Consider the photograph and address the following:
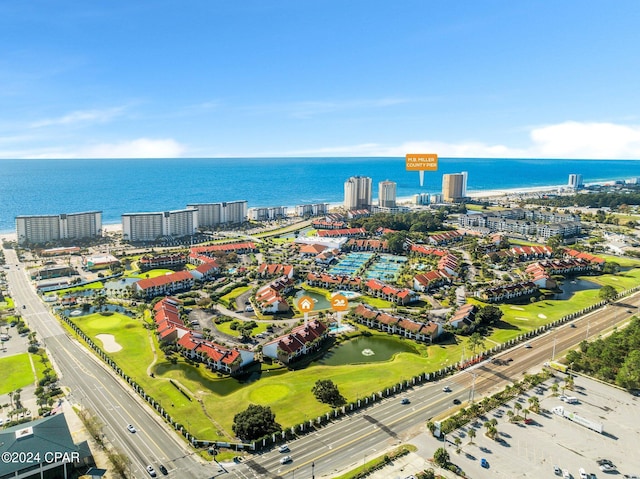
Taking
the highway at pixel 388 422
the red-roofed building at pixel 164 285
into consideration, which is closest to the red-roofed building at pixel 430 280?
the highway at pixel 388 422

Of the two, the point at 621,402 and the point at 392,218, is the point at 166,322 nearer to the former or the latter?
the point at 621,402

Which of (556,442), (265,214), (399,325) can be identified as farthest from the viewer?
(265,214)

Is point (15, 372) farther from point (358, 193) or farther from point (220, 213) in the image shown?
point (358, 193)

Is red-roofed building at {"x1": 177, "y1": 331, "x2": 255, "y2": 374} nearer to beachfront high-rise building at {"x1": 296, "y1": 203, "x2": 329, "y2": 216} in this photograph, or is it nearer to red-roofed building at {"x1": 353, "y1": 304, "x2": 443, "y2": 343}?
red-roofed building at {"x1": 353, "y1": 304, "x2": 443, "y2": 343}

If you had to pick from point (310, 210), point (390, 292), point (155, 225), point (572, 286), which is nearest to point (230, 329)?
point (390, 292)

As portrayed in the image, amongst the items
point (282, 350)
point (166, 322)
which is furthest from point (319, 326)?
point (166, 322)

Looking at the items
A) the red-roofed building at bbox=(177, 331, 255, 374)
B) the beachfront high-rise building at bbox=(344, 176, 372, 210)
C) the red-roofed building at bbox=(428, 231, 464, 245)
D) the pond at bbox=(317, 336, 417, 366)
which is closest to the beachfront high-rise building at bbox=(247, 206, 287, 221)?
the beachfront high-rise building at bbox=(344, 176, 372, 210)

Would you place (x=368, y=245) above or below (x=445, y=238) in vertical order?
below
